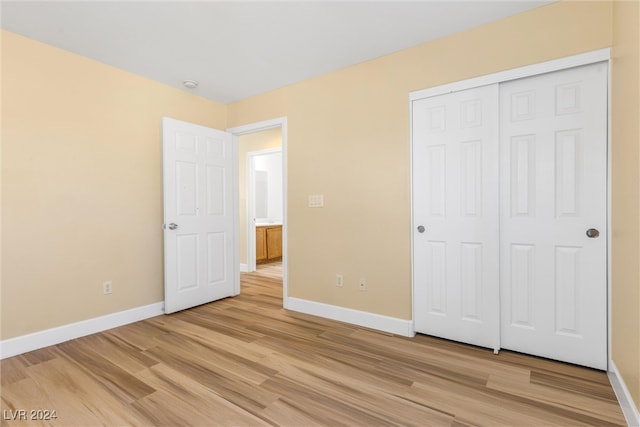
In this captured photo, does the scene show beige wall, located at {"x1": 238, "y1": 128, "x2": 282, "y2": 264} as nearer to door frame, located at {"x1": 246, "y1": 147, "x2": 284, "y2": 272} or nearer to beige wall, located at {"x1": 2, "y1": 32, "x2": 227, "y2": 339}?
door frame, located at {"x1": 246, "y1": 147, "x2": 284, "y2": 272}

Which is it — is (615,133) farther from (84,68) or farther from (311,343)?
(84,68)

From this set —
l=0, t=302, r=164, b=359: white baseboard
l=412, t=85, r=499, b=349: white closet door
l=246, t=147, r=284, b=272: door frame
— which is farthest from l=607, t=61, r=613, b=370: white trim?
l=246, t=147, r=284, b=272: door frame

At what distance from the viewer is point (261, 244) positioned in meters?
6.26

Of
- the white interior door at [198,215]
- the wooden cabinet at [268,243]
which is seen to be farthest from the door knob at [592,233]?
the wooden cabinet at [268,243]

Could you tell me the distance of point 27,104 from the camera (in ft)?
8.05

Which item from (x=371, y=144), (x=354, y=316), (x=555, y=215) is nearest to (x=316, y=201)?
(x=371, y=144)

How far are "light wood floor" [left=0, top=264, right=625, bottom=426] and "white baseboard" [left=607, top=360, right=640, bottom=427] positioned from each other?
0.04 meters

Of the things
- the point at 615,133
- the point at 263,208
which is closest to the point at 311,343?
Answer: the point at 615,133

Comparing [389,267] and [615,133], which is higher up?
[615,133]

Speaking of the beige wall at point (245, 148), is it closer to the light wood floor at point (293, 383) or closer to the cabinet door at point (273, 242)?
the cabinet door at point (273, 242)

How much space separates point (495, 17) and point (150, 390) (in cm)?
344

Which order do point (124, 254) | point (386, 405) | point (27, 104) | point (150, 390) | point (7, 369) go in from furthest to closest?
1. point (124, 254)
2. point (27, 104)
3. point (7, 369)
4. point (150, 390)
5. point (386, 405)

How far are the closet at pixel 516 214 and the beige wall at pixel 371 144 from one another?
Answer: 0.15 m

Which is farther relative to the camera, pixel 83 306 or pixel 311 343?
pixel 83 306
